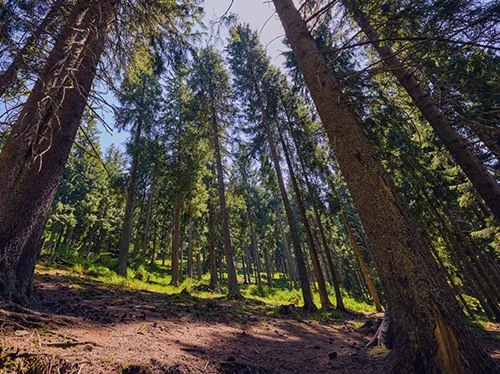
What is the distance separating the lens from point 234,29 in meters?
6.40

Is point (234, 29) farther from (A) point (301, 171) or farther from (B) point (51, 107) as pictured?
(A) point (301, 171)

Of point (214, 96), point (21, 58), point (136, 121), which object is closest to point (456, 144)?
point (21, 58)

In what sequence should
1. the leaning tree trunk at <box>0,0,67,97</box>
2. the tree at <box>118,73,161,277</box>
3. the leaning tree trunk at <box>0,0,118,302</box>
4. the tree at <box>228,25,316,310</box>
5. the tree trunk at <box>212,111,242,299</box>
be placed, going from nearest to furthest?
the leaning tree trunk at <box>0,0,118,302</box>
the leaning tree trunk at <box>0,0,67,97</box>
the tree trunk at <box>212,111,242,299</box>
the tree at <box>228,25,316,310</box>
the tree at <box>118,73,161,277</box>

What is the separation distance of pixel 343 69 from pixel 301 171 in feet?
17.3

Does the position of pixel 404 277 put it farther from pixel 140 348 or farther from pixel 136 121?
pixel 136 121

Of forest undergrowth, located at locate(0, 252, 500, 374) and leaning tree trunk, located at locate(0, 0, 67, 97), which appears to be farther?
leaning tree trunk, located at locate(0, 0, 67, 97)

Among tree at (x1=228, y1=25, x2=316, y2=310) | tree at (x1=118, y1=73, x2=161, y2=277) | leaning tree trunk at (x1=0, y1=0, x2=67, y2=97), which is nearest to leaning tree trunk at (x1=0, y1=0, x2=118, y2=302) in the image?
leaning tree trunk at (x1=0, y1=0, x2=67, y2=97)

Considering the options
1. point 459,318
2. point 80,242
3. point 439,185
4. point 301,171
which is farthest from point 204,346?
point 80,242

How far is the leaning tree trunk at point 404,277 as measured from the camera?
1.82m

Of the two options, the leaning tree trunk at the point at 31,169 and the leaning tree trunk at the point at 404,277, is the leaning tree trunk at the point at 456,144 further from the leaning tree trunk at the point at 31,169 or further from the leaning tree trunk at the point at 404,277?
the leaning tree trunk at the point at 31,169

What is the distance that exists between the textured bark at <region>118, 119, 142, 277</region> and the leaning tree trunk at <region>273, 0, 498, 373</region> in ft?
45.2

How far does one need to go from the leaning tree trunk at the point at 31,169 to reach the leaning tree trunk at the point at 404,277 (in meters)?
3.72

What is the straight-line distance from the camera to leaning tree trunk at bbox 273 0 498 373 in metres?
1.82

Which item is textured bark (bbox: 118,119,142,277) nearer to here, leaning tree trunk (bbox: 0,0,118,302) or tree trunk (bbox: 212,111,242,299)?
tree trunk (bbox: 212,111,242,299)
